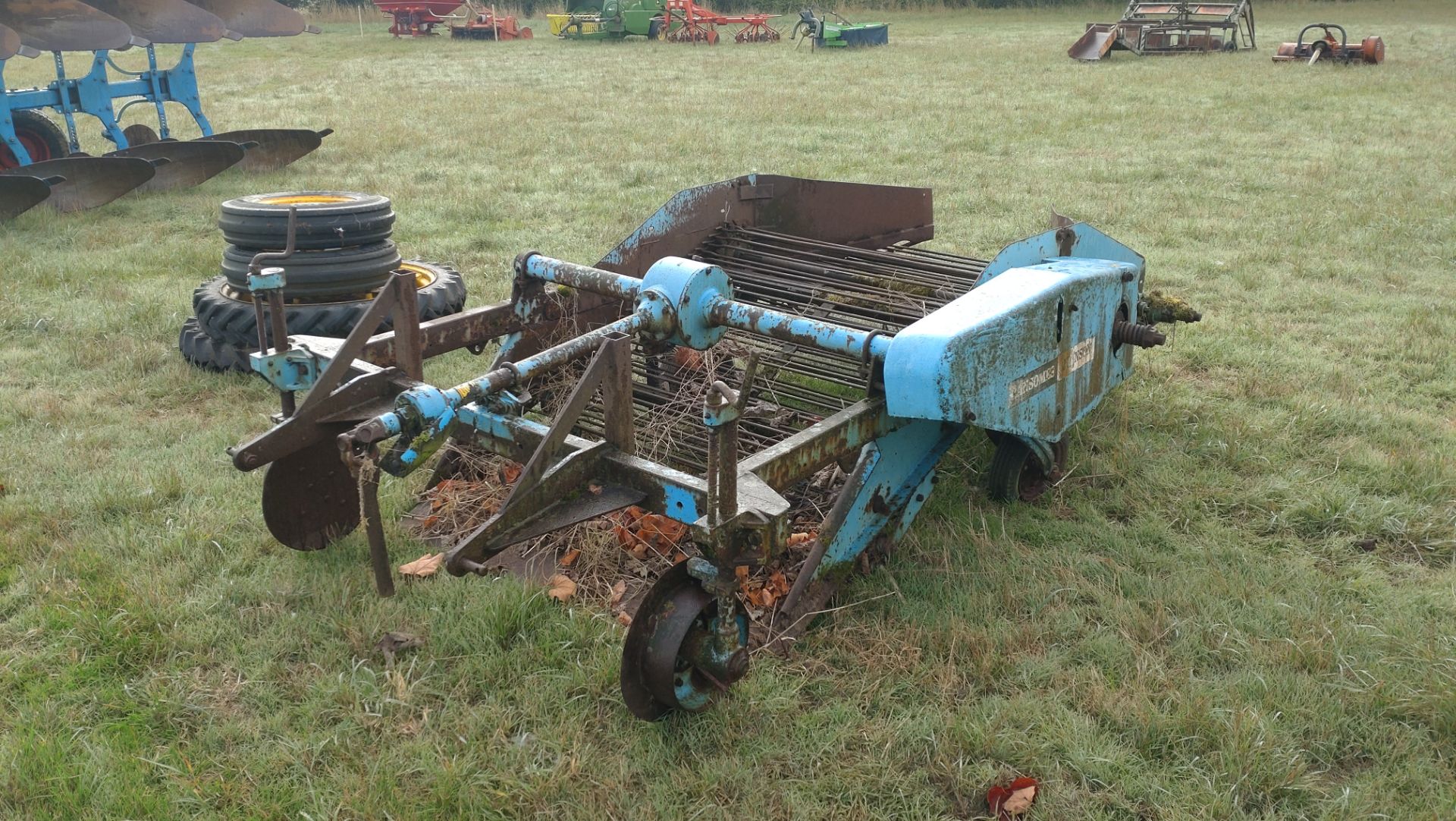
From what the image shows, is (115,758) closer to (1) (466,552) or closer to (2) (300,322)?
(1) (466,552)

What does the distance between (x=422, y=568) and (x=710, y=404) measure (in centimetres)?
155

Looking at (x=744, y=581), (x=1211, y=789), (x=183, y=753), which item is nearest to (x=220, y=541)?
(x=183, y=753)

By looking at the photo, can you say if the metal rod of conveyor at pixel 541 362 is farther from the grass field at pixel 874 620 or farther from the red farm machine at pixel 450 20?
the red farm machine at pixel 450 20

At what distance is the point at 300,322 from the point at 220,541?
1.74 m

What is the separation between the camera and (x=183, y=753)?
2.81 meters

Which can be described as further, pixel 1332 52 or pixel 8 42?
pixel 1332 52

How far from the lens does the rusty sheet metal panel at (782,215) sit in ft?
15.5

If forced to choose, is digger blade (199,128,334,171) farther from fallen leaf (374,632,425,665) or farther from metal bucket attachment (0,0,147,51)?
fallen leaf (374,632,425,665)

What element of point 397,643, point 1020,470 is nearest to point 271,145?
point 397,643

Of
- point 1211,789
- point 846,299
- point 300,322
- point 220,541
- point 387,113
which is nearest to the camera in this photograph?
point 1211,789

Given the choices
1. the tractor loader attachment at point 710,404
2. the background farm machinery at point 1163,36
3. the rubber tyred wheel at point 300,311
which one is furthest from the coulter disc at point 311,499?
the background farm machinery at point 1163,36

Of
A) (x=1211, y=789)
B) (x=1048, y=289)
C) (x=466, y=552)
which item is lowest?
(x=1211, y=789)

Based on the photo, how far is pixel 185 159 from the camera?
32.6 feet

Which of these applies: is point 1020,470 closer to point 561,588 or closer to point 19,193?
point 561,588
